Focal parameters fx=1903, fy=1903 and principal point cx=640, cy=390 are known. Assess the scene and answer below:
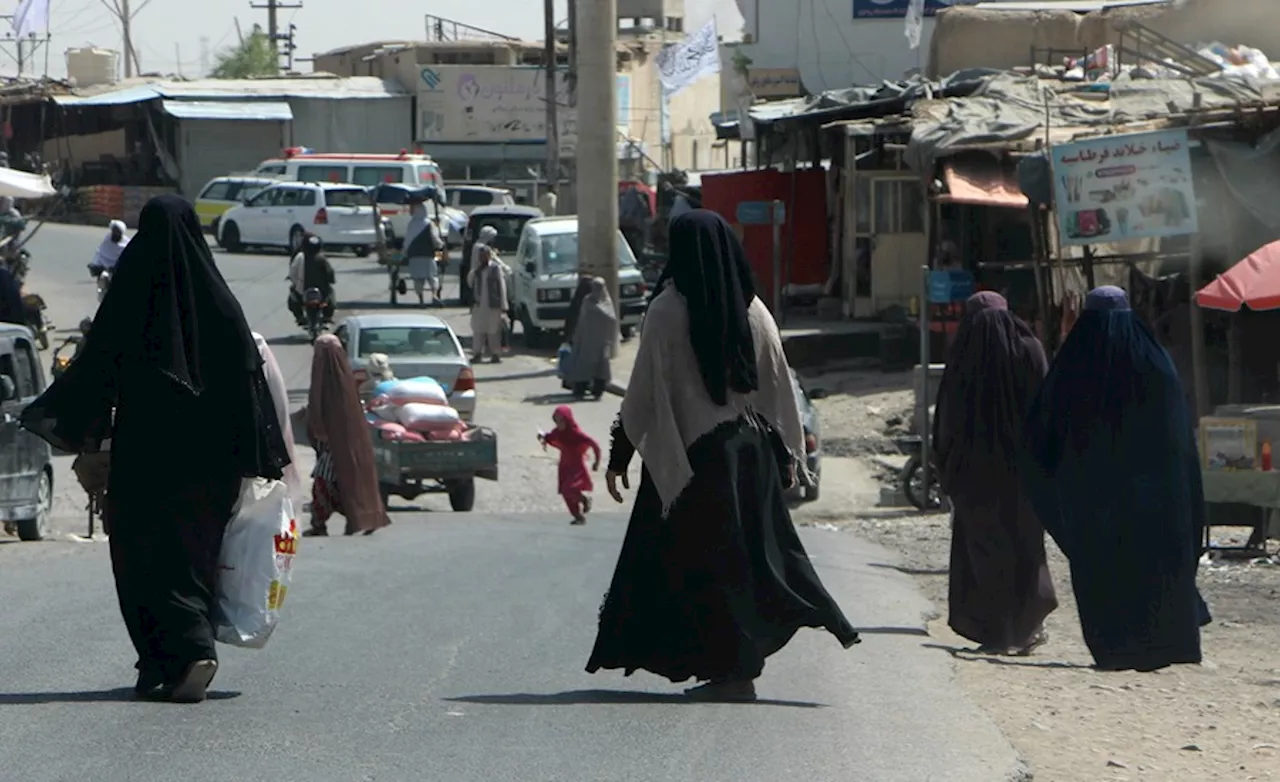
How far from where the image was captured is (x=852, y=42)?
4044 centimetres

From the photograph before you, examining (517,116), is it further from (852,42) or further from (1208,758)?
(1208,758)

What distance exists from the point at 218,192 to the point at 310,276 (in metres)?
16.5

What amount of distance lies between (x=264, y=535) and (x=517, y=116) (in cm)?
5138

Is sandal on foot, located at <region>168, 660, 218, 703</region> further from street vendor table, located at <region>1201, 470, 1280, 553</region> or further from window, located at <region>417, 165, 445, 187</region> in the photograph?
window, located at <region>417, 165, 445, 187</region>

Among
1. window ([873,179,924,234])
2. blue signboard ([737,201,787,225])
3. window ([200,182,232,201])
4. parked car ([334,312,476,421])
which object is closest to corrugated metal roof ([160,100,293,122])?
window ([200,182,232,201])

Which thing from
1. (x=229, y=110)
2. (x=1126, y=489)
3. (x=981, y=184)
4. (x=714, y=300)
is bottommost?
(x=1126, y=489)

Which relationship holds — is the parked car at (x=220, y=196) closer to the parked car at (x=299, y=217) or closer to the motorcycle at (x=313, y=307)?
the parked car at (x=299, y=217)

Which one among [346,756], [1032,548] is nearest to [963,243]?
[1032,548]

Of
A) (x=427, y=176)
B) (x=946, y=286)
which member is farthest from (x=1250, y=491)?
(x=427, y=176)

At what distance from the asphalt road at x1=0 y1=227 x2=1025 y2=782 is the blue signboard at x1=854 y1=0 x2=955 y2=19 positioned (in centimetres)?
2934

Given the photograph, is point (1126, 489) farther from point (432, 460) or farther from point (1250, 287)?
point (432, 460)

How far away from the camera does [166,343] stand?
251 inches

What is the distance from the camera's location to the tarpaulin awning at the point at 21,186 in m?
22.0

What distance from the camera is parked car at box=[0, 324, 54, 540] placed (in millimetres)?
13648
